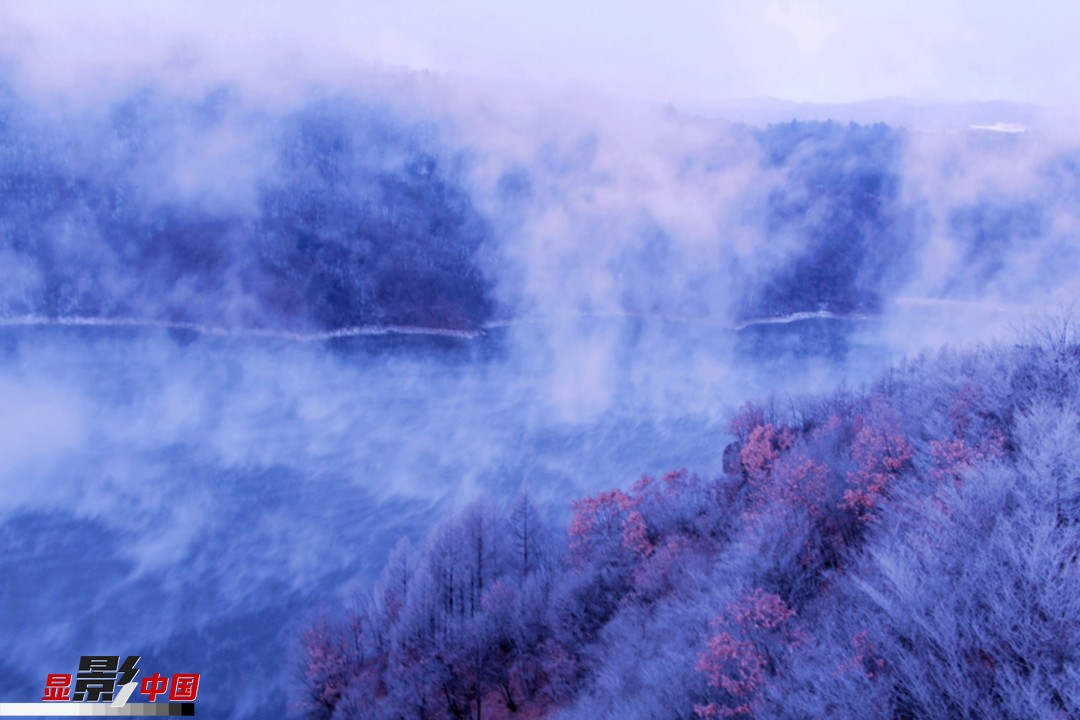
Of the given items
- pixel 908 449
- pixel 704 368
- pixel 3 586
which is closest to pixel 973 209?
pixel 704 368

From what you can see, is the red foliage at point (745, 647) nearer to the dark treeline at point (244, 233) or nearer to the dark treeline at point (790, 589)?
the dark treeline at point (790, 589)

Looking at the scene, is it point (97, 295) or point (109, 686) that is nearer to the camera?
point (109, 686)

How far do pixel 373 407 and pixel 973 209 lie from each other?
10442cm

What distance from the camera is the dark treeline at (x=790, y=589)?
6992 millimetres

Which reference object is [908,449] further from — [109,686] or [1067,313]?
[109,686]

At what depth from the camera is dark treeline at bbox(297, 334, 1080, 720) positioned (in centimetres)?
699

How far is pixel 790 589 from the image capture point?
11.1 meters

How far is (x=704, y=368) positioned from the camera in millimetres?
65750

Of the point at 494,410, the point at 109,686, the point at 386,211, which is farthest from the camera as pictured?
the point at 386,211

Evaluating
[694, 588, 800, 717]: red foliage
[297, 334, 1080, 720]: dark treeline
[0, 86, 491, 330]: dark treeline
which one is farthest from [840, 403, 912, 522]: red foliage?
[0, 86, 491, 330]: dark treeline

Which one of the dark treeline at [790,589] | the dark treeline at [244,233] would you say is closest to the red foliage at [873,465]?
the dark treeline at [790,589]

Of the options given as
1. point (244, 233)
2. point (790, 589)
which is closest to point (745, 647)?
point (790, 589)

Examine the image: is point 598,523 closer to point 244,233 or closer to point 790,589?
point 790,589

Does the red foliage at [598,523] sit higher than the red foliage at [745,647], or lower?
lower
